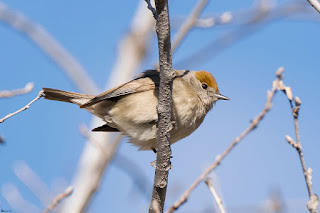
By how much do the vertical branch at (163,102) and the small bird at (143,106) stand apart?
536mm

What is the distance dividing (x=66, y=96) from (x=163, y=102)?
73.1 inches

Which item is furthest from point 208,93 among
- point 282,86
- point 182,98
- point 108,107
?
point 282,86

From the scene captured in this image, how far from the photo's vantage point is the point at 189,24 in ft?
25.1

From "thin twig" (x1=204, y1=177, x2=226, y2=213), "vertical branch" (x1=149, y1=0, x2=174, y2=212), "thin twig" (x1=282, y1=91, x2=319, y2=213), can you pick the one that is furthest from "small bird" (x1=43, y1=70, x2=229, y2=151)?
"thin twig" (x1=282, y1=91, x2=319, y2=213)

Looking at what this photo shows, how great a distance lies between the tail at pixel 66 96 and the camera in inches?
189

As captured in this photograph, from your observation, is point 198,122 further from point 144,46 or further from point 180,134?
point 144,46

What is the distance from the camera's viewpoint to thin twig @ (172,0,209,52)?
7328 millimetres

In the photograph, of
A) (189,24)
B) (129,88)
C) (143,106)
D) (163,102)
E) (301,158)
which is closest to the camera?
(301,158)

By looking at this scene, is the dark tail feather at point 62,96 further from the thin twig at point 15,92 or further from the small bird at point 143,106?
the thin twig at point 15,92

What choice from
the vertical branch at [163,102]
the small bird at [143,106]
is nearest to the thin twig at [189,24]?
the small bird at [143,106]

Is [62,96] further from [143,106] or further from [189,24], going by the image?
[189,24]

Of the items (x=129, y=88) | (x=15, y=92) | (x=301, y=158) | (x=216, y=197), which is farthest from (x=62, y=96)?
(x=301, y=158)

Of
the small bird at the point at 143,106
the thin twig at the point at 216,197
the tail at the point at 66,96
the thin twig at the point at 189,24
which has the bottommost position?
the thin twig at the point at 216,197

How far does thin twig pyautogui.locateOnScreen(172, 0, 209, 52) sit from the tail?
3.35m
